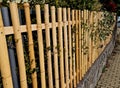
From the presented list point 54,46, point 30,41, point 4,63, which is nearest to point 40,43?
point 30,41

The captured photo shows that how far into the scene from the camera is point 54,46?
3215mm

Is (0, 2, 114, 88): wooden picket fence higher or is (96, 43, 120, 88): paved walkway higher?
(0, 2, 114, 88): wooden picket fence

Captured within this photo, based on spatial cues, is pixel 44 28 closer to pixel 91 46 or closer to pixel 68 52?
pixel 68 52

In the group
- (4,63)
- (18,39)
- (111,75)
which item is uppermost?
(18,39)

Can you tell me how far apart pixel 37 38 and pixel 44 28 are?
7.5 inches

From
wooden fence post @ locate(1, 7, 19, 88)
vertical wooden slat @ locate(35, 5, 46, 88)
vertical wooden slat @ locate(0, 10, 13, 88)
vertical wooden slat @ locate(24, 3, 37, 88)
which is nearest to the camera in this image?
vertical wooden slat @ locate(0, 10, 13, 88)

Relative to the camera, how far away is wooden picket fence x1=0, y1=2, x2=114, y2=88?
84.4 inches


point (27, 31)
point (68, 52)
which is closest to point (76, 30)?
point (68, 52)

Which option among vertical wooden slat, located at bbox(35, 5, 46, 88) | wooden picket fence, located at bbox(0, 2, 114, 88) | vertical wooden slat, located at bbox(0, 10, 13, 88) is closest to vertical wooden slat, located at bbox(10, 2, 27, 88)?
wooden picket fence, located at bbox(0, 2, 114, 88)

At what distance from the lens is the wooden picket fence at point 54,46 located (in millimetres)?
2145

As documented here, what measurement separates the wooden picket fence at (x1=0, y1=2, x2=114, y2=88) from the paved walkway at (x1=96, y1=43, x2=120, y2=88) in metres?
0.74

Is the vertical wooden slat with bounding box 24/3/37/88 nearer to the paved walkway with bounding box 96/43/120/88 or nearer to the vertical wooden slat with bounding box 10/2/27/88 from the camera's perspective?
the vertical wooden slat with bounding box 10/2/27/88

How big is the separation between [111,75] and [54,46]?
408cm

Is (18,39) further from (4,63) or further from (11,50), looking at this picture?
(4,63)
